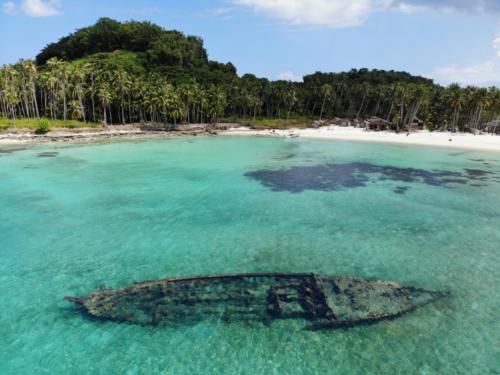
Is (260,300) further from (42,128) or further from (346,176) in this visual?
(42,128)

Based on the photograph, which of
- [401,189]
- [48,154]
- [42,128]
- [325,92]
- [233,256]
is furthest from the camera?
[325,92]

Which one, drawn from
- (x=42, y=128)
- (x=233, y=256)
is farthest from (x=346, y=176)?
(x=42, y=128)

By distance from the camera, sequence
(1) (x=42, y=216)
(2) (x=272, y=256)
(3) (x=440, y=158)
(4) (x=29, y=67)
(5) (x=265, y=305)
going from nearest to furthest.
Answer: (5) (x=265, y=305), (2) (x=272, y=256), (1) (x=42, y=216), (3) (x=440, y=158), (4) (x=29, y=67)

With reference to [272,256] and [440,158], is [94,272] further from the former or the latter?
[440,158]

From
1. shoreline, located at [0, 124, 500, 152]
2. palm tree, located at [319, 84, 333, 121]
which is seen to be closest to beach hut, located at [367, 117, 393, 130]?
shoreline, located at [0, 124, 500, 152]

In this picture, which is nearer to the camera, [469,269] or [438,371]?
[438,371]

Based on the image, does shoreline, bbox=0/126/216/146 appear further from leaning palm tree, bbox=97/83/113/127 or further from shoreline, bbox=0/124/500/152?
leaning palm tree, bbox=97/83/113/127

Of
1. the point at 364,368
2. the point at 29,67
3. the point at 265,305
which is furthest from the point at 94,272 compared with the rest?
the point at 29,67
